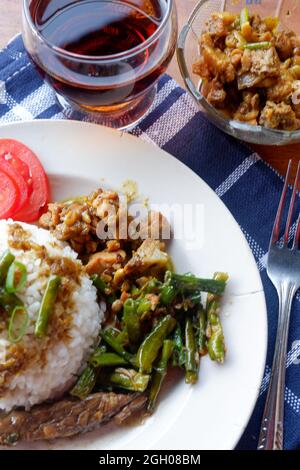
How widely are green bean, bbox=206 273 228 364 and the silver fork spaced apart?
26 cm

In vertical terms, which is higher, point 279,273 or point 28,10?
point 28,10

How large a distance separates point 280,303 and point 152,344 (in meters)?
0.60

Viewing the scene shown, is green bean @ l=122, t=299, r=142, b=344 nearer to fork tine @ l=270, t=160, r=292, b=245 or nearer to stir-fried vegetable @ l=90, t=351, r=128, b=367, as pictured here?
stir-fried vegetable @ l=90, t=351, r=128, b=367

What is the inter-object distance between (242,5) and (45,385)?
2.02 meters

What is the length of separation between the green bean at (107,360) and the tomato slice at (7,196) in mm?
699

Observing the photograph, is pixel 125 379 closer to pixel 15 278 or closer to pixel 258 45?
pixel 15 278

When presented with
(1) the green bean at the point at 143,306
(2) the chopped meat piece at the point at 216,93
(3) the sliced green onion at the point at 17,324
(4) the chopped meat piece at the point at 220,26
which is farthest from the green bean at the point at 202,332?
(4) the chopped meat piece at the point at 220,26

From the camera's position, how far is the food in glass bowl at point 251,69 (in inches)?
104

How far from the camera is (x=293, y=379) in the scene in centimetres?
241

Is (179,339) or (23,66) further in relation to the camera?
(23,66)

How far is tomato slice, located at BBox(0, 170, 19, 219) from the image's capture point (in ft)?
7.96

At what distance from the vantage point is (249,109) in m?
2.71
